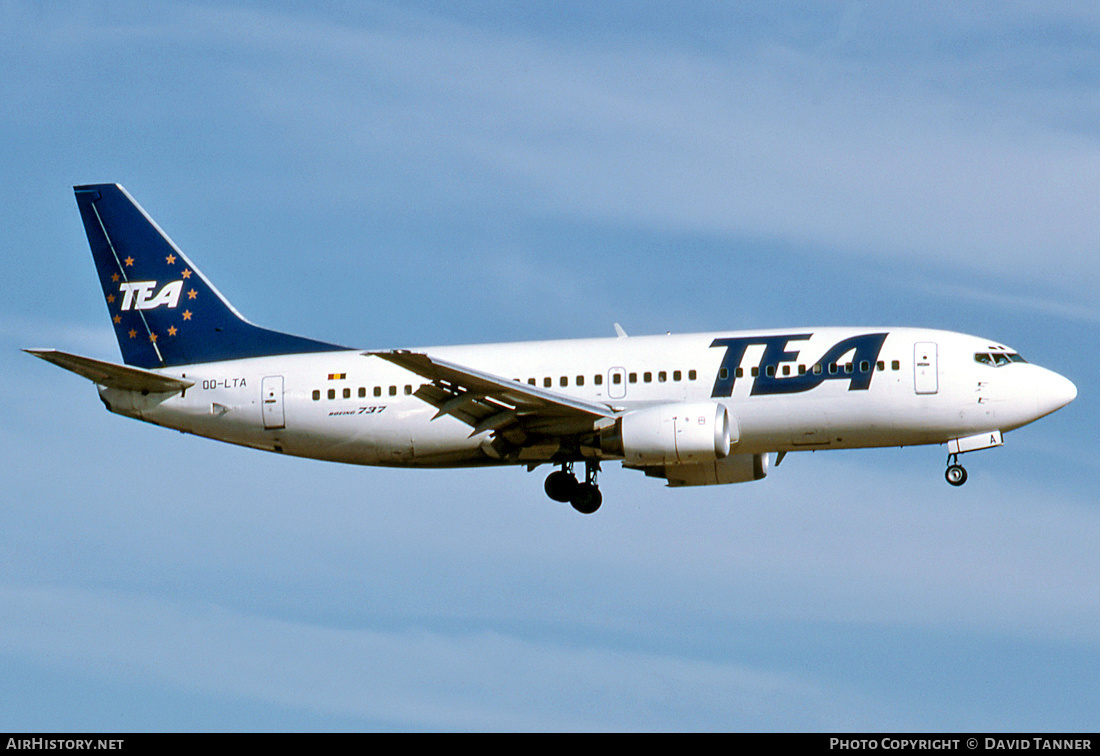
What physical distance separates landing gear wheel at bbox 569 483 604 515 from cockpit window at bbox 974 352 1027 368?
10534mm

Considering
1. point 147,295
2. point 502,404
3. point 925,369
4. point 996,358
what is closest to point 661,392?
point 502,404

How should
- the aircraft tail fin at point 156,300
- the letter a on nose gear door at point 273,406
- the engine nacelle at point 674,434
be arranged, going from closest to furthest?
the engine nacelle at point 674,434
the letter a on nose gear door at point 273,406
the aircraft tail fin at point 156,300

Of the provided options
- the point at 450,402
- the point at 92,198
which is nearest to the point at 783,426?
the point at 450,402

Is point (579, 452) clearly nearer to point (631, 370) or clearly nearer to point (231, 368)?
point (631, 370)

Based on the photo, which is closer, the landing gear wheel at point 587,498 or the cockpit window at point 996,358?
the cockpit window at point 996,358

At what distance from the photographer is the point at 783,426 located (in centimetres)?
3856

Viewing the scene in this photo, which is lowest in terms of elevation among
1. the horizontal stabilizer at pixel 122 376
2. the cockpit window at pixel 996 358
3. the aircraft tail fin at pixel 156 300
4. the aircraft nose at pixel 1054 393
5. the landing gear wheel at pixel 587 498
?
the landing gear wheel at pixel 587 498

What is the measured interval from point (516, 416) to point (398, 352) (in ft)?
17.6

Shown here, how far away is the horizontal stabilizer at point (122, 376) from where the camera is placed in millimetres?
41312

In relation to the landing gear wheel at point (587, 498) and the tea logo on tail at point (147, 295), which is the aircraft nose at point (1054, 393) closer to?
the landing gear wheel at point (587, 498)

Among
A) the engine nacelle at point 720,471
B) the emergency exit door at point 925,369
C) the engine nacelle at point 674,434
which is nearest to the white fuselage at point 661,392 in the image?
the emergency exit door at point 925,369

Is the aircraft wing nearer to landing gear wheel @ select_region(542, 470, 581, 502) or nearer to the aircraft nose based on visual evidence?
landing gear wheel @ select_region(542, 470, 581, 502)

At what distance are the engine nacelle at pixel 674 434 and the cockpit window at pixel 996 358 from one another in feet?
21.4

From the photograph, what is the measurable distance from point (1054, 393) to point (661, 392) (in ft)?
32.3
